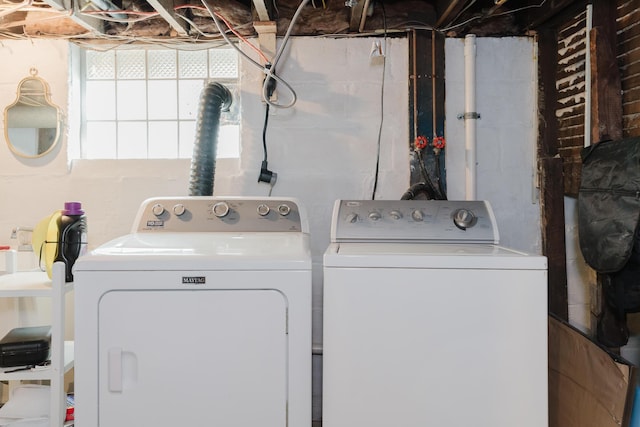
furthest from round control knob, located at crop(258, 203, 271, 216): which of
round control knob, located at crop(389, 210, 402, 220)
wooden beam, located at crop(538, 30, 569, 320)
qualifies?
wooden beam, located at crop(538, 30, 569, 320)

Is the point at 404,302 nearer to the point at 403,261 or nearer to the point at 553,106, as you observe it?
the point at 403,261

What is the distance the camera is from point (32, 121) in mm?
2590

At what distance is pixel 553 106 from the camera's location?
2525 millimetres

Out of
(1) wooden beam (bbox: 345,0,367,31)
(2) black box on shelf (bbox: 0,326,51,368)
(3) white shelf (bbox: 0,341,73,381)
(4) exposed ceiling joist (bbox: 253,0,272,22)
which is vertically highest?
(4) exposed ceiling joist (bbox: 253,0,272,22)

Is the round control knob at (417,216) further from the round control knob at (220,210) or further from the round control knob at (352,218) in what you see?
the round control knob at (220,210)

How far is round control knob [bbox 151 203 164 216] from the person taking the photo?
2.11 m

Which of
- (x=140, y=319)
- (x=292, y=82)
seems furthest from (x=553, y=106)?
(x=140, y=319)

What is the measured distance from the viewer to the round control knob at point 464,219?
6.81 feet

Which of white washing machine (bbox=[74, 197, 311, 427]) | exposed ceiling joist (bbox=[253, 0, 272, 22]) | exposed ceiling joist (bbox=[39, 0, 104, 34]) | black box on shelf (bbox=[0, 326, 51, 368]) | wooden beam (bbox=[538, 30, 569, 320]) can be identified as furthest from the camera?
wooden beam (bbox=[538, 30, 569, 320])

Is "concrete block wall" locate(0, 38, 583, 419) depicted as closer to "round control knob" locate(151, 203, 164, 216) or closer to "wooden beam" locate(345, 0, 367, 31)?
"wooden beam" locate(345, 0, 367, 31)

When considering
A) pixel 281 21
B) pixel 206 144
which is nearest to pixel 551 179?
pixel 281 21

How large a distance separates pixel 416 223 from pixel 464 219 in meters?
0.20

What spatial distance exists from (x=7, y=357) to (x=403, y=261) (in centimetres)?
152

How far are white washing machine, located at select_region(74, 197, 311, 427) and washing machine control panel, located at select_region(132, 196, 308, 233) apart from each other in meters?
0.51
